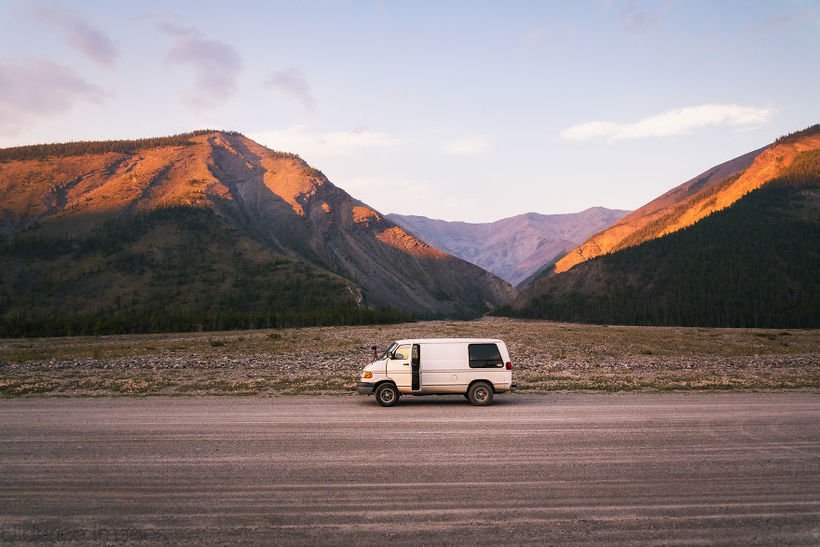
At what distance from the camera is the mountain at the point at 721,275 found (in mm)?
129500

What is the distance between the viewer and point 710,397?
70.1 feet

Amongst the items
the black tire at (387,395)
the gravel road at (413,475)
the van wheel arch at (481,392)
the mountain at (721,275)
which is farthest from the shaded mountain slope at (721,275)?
the black tire at (387,395)

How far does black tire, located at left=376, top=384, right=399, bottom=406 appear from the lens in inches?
775

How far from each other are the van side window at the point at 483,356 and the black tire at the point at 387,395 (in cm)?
318

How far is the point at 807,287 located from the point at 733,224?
5129 centimetres

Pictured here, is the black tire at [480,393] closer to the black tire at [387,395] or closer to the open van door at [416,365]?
the open van door at [416,365]

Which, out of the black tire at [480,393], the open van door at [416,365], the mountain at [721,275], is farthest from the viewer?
the mountain at [721,275]

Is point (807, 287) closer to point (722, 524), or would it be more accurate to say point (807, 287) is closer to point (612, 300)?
point (612, 300)

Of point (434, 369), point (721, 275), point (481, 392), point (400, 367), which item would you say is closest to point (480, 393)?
point (481, 392)

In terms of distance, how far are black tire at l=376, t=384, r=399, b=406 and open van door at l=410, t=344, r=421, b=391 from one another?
819 mm

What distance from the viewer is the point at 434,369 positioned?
19.6 metres

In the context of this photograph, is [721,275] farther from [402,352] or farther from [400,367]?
[400,367]

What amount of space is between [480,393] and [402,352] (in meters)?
3.47

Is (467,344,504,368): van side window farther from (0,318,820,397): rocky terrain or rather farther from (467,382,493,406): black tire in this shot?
(0,318,820,397): rocky terrain
